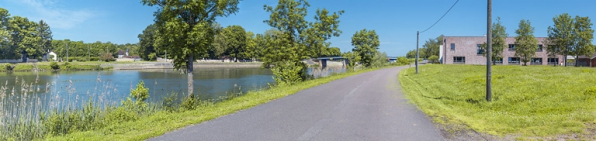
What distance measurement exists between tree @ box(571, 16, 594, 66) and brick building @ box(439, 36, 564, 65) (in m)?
12.8

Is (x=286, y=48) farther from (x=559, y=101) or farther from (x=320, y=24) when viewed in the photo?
(x=559, y=101)

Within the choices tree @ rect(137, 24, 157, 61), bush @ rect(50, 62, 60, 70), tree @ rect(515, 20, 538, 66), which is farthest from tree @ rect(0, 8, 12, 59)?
tree @ rect(515, 20, 538, 66)

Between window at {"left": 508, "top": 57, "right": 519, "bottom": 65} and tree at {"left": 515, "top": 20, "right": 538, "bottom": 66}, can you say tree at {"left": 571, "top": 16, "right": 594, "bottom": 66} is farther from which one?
window at {"left": 508, "top": 57, "right": 519, "bottom": 65}

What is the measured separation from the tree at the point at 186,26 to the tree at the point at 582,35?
1861 inches

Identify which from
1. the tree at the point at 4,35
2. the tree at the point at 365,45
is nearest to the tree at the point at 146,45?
the tree at the point at 4,35

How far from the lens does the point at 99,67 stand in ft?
216

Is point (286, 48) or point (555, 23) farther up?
point (555, 23)

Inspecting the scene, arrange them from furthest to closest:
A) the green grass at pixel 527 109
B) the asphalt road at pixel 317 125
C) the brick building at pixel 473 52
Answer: the brick building at pixel 473 52
the green grass at pixel 527 109
the asphalt road at pixel 317 125

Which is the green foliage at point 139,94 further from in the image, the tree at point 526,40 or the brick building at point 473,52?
the brick building at point 473,52

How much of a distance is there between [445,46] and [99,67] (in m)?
65.8

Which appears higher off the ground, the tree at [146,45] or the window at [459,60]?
the tree at [146,45]

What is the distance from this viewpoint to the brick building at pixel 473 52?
55.0 meters

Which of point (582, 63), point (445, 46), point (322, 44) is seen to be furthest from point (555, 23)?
point (322, 44)

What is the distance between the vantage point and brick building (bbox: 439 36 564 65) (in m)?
55.0
